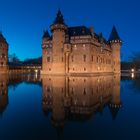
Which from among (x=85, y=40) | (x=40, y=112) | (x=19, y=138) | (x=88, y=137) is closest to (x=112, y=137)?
(x=88, y=137)

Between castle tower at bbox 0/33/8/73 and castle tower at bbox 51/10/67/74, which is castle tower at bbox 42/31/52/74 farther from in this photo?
castle tower at bbox 0/33/8/73

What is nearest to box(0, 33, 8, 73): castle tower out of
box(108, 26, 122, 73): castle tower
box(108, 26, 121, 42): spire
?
box(108, 26, 122, 73): castle tower

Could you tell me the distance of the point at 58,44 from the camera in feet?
183

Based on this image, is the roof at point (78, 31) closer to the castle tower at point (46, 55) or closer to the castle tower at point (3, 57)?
the castle tower at point (46, 55)

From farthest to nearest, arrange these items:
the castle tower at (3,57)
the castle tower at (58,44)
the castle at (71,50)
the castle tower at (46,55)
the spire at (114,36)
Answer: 1. the spire at (114,36)
2. the castle tower at (3,57)
3. the castle tower at (46,55)
4. the castle at (71,50)
5. the castle tower at (58,44)

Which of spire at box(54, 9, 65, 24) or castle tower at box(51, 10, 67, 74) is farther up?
spire at box(54, 9, 65, 24)

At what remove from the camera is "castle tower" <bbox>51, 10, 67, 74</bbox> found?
55438 mm

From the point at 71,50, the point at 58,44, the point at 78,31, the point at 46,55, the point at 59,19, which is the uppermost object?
the point at 59,19

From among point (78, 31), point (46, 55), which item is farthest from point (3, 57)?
point (78, 31)

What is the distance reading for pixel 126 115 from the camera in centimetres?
951

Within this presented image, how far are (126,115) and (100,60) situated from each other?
57363 mm

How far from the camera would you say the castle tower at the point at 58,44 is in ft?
182

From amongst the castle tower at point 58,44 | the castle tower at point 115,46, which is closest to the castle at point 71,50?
the castle tower at point 58,44

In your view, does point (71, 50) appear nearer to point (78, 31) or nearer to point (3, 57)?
point (78, 31)
